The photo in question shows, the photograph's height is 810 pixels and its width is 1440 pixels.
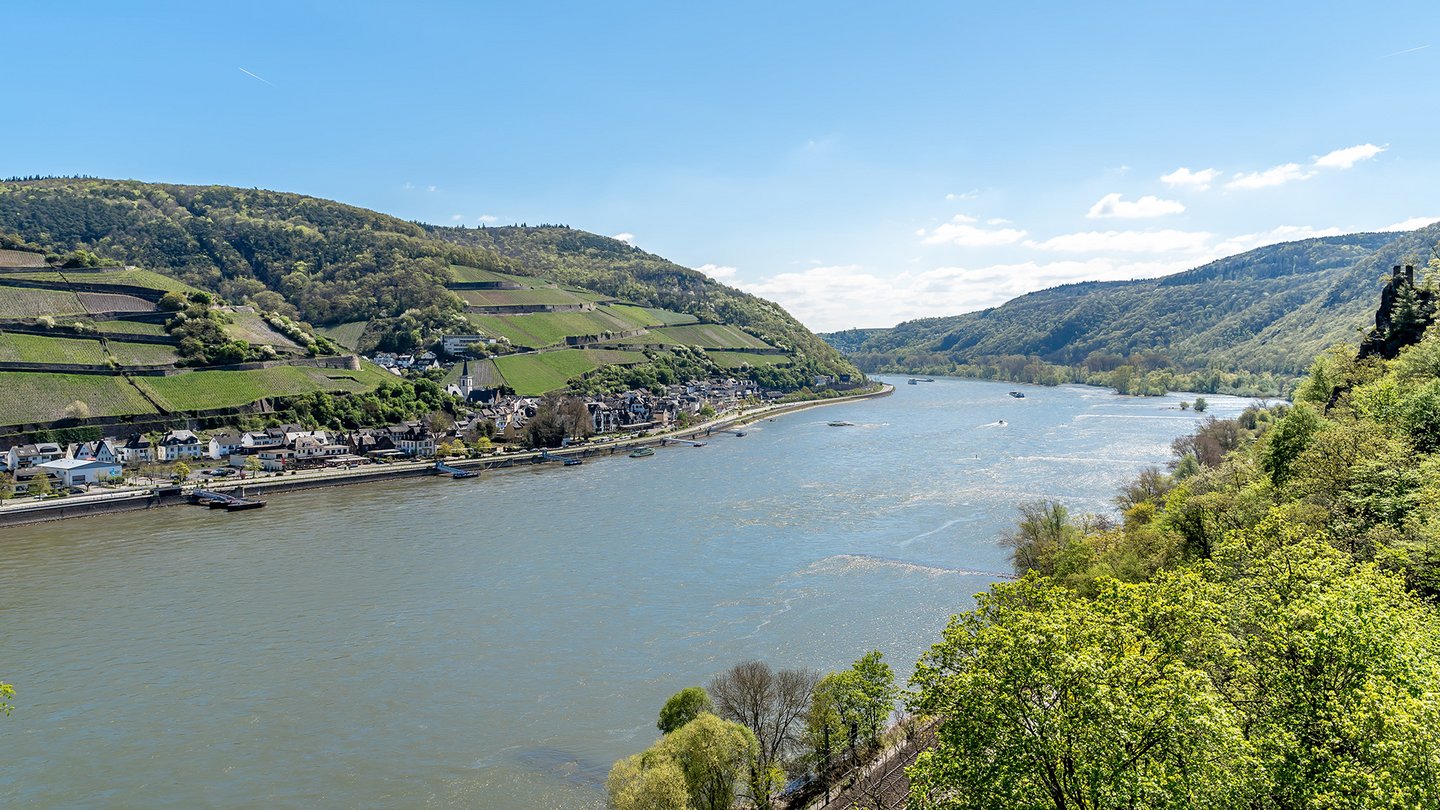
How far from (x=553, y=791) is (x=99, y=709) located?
12752 mm

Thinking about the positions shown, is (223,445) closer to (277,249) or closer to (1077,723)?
(1077,723)

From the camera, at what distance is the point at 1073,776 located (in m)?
8.03

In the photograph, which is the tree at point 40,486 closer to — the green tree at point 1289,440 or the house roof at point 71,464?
the house roof at point 71,464

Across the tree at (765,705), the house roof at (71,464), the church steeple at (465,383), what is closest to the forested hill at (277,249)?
the church steeple at (465,383)

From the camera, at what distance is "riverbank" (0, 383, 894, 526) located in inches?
1635

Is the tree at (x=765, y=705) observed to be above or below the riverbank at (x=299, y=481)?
below

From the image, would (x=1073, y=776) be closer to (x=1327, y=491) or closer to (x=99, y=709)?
(x=1327, y=491)

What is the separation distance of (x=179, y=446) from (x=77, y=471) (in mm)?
7953

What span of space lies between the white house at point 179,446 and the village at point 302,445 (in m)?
0.06

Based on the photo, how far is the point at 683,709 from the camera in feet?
50.3

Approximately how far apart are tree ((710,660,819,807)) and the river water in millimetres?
3032

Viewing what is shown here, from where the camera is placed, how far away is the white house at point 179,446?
179 ft

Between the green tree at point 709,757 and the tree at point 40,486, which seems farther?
the tree at point 40,486

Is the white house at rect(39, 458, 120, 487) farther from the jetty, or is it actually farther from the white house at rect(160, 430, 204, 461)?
the jetty
